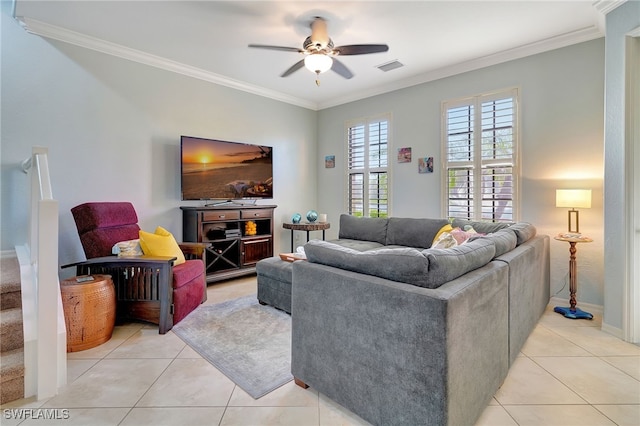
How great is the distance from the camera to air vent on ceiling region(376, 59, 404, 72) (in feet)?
13.0

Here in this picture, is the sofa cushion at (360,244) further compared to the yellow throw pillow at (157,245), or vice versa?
the sofa cushion at (360,244)

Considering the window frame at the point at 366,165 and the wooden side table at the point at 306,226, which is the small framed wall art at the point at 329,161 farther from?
the wooden side table at the point at 306,226

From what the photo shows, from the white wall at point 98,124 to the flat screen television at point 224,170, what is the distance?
26cm

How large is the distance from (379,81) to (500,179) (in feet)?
7.37

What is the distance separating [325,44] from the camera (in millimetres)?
2869

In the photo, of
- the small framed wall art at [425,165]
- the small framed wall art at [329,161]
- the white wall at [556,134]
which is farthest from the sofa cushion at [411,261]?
the small framed wall art at [329,161]

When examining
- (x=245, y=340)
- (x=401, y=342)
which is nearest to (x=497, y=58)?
(x=401, y=342)

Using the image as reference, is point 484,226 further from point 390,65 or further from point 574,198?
point 390,65

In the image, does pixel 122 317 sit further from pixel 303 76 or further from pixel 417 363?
pixel 303 76

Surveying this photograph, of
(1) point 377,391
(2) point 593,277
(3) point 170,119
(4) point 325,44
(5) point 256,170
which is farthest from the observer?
(5) point 256,170

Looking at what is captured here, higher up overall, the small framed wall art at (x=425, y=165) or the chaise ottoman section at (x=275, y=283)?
the small framed wall art at (x=425, y=165)

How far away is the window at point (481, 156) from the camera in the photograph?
3.71 m

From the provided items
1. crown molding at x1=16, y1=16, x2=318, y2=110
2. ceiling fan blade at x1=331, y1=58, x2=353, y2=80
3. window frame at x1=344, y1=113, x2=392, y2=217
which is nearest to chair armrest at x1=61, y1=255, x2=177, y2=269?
crown molding at x1=16, y1=16, x2=318, y2=110

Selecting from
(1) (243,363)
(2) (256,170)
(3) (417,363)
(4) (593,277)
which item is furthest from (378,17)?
(4) (593,277)
